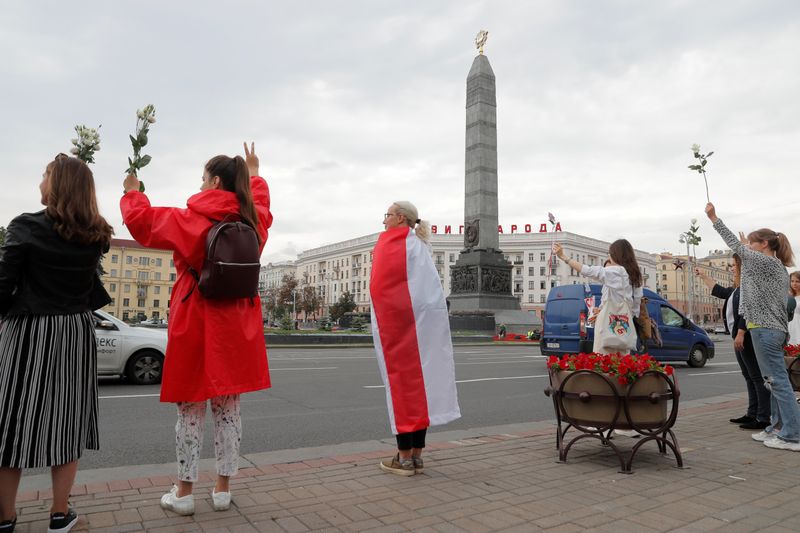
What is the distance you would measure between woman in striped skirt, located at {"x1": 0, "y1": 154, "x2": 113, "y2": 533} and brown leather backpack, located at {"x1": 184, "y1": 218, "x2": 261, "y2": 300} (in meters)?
0.60

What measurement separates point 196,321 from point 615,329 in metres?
4.06

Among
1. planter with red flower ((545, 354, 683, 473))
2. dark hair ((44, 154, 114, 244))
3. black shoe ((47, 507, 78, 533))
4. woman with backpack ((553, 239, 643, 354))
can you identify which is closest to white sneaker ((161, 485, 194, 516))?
black shoe ((47, 507, 78, 533))

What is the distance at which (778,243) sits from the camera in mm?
5895

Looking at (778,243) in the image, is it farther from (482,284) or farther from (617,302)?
(482,284)

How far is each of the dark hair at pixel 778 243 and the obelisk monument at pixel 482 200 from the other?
28.7 metres

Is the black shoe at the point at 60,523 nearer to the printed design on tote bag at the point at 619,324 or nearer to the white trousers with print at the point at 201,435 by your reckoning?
the white trousers with print at the point at 201,435

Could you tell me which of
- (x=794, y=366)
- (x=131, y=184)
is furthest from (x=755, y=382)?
(x=131, y=184)

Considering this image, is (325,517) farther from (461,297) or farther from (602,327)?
(461,297)

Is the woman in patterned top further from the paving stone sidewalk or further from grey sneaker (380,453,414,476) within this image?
grey sneaker (380,453,414,476)

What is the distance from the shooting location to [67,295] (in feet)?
10.7

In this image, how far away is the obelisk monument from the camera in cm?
3481

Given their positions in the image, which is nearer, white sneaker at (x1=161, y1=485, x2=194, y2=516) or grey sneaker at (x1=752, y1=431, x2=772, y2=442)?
white sneaker at (x1=161, y1=485, x2=194, y2=516)

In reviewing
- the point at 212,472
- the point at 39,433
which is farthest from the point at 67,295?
the point at 212,472

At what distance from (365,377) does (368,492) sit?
8168 mm
